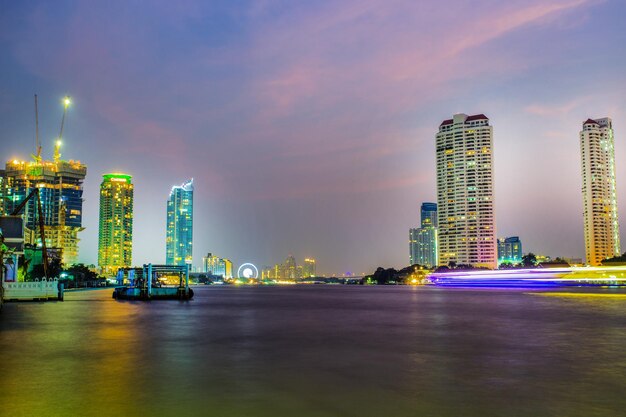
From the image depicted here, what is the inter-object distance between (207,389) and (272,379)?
285cm

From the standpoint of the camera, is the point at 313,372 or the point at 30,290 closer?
the point at 313,372

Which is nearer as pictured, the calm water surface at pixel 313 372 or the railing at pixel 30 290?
the calm water surface at pixel 313 372

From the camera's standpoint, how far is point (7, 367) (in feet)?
74.7

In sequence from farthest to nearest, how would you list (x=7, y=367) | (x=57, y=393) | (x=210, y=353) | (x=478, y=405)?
(x=210, y=353) → (x=7, y=367) → (x=57, y=393) → (x=478, y=405)

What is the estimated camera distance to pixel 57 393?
17.5 meters

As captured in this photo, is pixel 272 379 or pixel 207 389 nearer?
pixel 207 389

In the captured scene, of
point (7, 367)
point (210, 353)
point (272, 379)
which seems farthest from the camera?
point (210, 353)

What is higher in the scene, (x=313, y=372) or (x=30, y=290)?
(x=30, y=290)

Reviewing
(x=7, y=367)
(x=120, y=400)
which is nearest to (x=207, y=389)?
(x=120, y=400)

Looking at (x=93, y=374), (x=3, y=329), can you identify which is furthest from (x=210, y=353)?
(x=3, y=329)

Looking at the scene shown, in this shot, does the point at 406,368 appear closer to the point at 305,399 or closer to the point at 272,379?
the point at 272,379

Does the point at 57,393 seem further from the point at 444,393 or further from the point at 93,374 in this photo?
the point at 444,393

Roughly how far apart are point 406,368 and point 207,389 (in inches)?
325

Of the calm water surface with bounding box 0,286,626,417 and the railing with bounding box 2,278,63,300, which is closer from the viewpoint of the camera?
the calm water surface with bounding box 0,286,626,417
